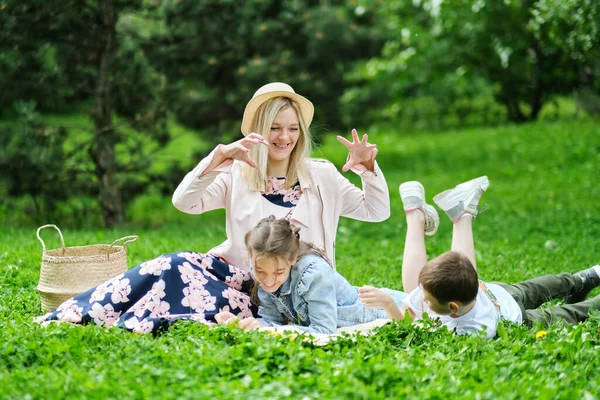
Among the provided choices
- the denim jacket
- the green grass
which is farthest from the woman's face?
the green grass

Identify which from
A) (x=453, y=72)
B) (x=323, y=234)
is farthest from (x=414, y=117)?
(x=323, y=234)

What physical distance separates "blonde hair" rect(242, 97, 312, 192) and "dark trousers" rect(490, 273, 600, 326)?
1524 mm

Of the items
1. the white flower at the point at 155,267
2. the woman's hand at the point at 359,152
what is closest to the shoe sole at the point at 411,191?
the woman's hand at the point at 359,152

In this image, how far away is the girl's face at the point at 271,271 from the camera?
4676 mm

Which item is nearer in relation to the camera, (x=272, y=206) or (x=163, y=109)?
(x=272, y=206)

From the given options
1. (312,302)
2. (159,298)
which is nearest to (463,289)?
(312,302)

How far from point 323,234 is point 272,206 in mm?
379

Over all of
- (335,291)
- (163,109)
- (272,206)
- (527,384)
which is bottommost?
(527,384)

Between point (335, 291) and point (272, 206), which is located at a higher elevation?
point (272, 206)

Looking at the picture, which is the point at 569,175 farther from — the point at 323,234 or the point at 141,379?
the point at 141,379

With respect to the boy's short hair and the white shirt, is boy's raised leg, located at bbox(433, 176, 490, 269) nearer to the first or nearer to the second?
the white shirt

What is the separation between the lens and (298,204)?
5.34 meters

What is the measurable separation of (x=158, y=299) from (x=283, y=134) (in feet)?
4.39

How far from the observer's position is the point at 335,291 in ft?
16.4
